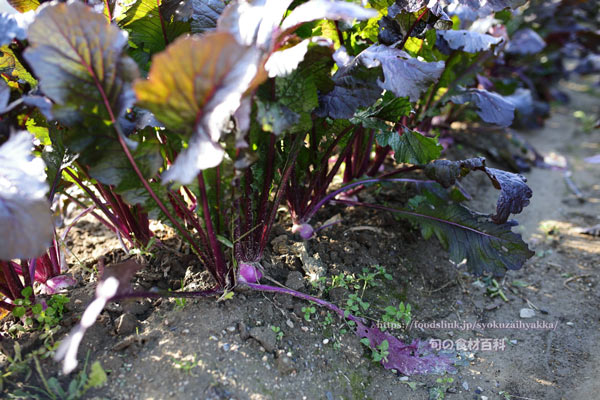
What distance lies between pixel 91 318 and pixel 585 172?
3.72 meters

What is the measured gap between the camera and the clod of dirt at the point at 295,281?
181cm

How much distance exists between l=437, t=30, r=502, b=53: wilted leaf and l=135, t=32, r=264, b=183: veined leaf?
4.57 feet

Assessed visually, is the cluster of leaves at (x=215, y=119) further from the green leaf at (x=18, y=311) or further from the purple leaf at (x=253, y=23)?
the green leaf at (x=18, y=311)

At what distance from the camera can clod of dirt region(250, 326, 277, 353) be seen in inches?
62.7

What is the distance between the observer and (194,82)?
1.28 meters

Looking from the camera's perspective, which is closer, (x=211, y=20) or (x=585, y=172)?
(x=211, y=20)

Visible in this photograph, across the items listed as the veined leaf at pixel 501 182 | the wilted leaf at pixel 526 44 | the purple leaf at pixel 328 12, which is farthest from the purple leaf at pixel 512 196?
the wilted leaf at pixel 526 44

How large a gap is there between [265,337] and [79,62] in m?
1.06

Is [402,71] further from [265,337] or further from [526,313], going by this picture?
[526,313]

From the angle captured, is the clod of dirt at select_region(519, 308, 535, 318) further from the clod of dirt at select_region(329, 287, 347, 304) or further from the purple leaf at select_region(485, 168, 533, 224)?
the clod of dirt at select_region(329, 287, 347, 304)

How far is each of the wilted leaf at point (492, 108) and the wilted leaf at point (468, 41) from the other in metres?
0.31

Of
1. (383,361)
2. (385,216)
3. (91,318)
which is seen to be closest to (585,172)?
(385,216)

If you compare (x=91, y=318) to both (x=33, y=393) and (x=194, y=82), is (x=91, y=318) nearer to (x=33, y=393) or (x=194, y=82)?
(x=33, y=393)

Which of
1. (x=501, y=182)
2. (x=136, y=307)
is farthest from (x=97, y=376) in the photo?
(x=501, y=182)
